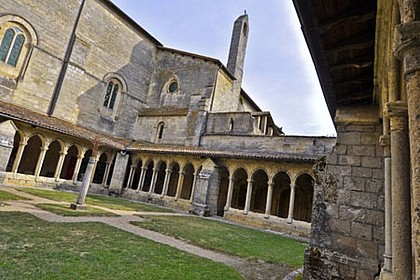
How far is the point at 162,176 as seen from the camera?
17.4m

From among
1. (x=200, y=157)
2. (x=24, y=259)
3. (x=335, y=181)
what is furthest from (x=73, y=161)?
(x=335, y=181)

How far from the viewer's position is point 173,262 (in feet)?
13.0

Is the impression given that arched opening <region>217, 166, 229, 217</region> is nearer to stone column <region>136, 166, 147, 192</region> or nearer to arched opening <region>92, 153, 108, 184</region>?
stone column <region>136, 166, 147, 192</region>

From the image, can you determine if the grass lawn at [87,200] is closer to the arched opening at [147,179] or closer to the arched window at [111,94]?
the arched opening at [147,179]

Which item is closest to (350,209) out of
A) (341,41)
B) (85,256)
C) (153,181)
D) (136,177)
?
(341,41)

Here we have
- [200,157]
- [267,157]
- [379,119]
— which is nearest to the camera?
[379,119]

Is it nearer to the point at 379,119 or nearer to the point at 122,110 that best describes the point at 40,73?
the point at 122,110

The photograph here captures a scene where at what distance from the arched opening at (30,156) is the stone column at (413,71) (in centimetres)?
1739

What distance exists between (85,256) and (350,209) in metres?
3.98

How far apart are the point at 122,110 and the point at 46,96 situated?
5161 millimetres

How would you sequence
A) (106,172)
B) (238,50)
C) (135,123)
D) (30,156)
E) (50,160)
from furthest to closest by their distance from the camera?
(238,50)
(135,123)
(106,172)
(50,160)
(30,156)

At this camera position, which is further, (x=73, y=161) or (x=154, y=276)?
(x=73, y=161)

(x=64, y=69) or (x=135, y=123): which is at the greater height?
(x=64, y=69)

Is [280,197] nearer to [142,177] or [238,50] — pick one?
[142,177]
